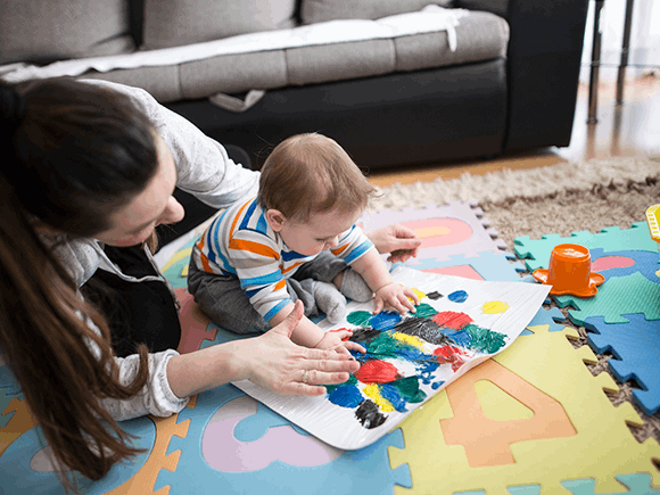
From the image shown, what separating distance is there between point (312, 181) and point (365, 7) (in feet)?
4.30

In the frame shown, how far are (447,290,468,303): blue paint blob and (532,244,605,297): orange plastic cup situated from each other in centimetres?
16

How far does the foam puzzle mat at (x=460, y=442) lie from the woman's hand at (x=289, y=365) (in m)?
0.07

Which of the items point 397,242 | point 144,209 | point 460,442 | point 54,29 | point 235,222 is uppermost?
point 54,29

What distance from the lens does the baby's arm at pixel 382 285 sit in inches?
36.0

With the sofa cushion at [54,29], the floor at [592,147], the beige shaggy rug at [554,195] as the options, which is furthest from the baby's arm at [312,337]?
the sofa cushion at [54,29]

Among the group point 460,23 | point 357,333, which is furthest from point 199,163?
point 460,23

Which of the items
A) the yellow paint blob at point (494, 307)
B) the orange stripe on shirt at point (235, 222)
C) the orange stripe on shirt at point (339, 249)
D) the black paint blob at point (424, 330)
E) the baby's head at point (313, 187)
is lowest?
the black paint blob at point (424, 330)

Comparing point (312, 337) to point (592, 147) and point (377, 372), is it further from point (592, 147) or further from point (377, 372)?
point (592, 147)

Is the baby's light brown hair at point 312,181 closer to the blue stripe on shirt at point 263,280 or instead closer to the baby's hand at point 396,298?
the blue stripe on shirt at point 263,280

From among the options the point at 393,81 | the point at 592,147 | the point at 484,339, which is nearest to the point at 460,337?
the point at 484,339

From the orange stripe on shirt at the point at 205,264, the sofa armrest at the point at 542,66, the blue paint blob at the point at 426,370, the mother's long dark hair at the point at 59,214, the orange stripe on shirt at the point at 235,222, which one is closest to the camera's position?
the mother's long dark hair at the point at 59,214

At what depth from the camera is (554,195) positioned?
1.31m

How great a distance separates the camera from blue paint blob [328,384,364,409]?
73 cm

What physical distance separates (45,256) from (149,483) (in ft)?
1.15
